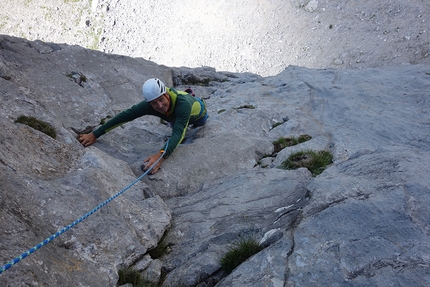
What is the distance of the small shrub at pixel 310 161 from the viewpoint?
765 cm

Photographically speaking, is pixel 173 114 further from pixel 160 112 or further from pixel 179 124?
pixel 179 124

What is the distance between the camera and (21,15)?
54250mm

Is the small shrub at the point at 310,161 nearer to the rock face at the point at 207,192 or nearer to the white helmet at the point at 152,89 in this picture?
the rock face at the point at 207,192

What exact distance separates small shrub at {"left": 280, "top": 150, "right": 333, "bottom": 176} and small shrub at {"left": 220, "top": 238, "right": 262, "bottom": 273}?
10.8ft

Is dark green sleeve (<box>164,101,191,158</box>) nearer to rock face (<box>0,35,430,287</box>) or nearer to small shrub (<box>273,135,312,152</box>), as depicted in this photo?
rock face (<box>0,35,430,287</box>)

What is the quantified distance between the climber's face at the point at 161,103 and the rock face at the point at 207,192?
1290 millimetres

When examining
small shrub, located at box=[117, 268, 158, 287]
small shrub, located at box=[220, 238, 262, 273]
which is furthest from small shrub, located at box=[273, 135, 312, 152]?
small shrub, located at box=[117, 268, 158, 287]

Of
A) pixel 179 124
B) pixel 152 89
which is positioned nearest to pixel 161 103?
pixel 152 89

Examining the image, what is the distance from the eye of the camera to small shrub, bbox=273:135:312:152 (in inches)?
375

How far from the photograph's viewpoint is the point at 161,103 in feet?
24.0

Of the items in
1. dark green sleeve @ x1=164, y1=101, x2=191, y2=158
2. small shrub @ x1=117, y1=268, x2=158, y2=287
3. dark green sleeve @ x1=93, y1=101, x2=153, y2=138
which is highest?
dark green sleeve @ x1=93, y1=101, x2=153, y2=138

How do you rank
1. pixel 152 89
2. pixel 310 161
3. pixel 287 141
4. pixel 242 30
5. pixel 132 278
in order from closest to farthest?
pixel 132 278 < pixel 152 89 < pixel 310 161 < pixel 287 141 < pixel 242 30

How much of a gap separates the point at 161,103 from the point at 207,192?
239cm

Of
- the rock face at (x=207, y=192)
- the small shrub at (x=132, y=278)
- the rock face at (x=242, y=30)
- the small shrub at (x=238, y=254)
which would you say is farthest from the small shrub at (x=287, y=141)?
the rock face at (x=242, y=30)
